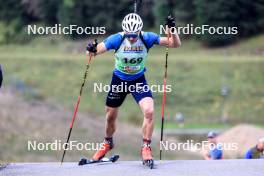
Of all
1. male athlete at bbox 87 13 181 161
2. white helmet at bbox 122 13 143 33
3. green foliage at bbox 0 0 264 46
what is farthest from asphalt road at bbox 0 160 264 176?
green foliage at bbox 0 0 264 46

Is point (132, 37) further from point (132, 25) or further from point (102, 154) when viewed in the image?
point (102, 154)

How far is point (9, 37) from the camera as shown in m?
59.8

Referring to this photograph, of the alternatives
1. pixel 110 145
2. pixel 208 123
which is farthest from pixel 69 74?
pixel 110 145

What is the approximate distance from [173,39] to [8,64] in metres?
54.2

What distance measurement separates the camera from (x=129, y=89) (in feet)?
37.0

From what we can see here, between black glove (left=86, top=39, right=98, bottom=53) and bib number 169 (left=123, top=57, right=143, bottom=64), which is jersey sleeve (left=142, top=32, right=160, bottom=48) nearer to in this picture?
bib number 169 (left=123, top=57, right=143, bottom=64)

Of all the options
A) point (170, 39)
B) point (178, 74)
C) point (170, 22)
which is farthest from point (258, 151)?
point (178, 74)

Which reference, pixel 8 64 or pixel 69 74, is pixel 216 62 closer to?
pixel 69 74

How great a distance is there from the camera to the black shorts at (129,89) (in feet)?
36.7

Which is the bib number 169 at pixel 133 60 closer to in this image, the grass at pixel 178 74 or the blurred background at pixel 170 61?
the blurred background at pixel 170 61

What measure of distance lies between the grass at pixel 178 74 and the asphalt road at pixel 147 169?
41982mm

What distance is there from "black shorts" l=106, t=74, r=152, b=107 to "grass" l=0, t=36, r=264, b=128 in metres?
42.0

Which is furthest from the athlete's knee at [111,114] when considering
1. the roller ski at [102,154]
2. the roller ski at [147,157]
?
the roller ski at [147,157]

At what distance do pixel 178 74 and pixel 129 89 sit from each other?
51395mm
